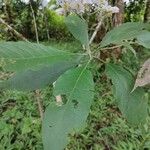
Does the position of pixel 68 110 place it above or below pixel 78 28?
below

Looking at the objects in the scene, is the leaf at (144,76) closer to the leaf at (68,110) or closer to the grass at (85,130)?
the leaf at (68,110)

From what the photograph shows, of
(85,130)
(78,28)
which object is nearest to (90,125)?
(85,130)

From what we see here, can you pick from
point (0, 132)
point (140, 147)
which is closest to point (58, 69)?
point (140, 147)

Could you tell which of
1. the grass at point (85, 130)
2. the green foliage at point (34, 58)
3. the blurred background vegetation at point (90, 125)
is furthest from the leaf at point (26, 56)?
the grass at point (85, 130)

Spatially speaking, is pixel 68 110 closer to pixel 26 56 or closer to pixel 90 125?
pixel 26 56

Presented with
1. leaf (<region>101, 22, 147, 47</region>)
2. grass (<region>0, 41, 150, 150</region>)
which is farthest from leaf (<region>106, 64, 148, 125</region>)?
grass (<region>0, 41, 150, 150</region>)

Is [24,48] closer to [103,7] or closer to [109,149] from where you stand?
[103,7]
